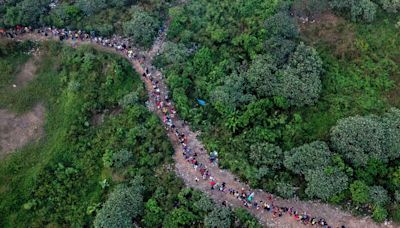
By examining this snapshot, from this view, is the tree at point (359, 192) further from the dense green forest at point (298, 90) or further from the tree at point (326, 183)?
the tree at point (326, 183)

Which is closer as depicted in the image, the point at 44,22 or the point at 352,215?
the point at 352,215

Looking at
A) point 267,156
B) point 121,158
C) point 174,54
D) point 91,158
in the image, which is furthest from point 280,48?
point 91,158

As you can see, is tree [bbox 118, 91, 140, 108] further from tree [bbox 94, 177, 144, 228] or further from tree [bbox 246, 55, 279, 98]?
tree [bbox 246, 55, 279, 98]

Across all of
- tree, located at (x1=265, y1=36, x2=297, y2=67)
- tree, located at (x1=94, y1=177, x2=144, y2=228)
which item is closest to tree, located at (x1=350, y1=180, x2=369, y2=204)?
tree, located at (x1=265, y1=36, x2=297, y2=67)

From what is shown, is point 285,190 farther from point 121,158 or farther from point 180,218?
point 121,158

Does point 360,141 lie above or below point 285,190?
above

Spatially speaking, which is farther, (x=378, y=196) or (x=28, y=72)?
(x=28, y=72)

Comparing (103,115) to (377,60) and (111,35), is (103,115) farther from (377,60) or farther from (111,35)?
(377,60)

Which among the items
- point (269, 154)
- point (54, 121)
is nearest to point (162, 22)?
point (54, 121)
